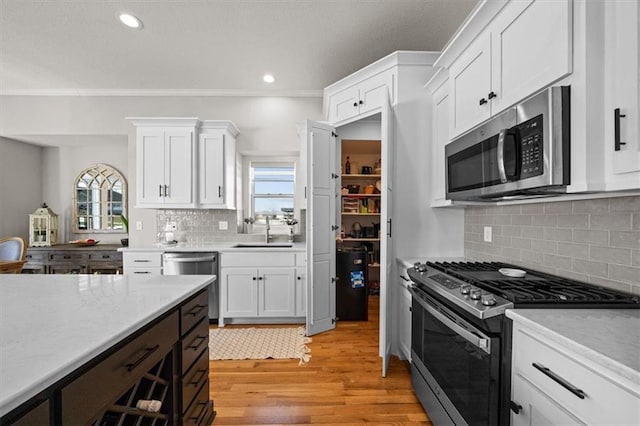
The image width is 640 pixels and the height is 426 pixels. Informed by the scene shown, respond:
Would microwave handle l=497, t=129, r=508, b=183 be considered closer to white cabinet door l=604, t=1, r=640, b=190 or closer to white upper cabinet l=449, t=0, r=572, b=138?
white upper cabinet l=449, t=0, r=572, b=138

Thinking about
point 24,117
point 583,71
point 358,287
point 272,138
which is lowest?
point 358,287

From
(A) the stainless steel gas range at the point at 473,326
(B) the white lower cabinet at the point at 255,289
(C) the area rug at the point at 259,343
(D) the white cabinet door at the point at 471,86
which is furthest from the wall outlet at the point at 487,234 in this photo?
(B) the white lower cabinet at the point at 255,289

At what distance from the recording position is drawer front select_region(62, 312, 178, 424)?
0.75 m

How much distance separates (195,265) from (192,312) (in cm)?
201

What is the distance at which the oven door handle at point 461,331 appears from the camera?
1.24 metres

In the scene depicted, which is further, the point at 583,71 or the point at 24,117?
the point at 24,117

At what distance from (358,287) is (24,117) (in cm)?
506

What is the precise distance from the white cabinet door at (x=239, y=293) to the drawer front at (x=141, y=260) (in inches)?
30.5

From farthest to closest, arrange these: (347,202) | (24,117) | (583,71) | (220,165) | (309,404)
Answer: (347,202)
(24,117)
(220,165)
(309,404)
(583,71)

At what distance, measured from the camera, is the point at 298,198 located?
14.3 ft

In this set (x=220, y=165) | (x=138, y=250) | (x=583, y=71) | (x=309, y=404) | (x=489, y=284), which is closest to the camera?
(x=583, y=71)

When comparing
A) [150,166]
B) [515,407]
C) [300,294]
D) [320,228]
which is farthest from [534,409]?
[150,166]

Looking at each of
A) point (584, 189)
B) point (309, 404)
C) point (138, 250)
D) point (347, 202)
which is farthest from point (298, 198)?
point (584, 189)

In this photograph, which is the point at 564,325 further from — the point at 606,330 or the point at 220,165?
the point at 220,165
